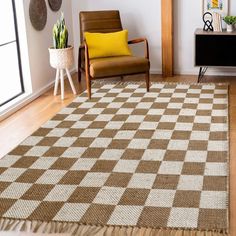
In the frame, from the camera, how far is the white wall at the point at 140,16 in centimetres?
543

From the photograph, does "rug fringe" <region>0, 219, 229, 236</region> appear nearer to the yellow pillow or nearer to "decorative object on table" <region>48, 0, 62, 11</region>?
the yellow pillow

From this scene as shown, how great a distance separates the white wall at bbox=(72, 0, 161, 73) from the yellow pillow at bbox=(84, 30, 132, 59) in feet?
2.14

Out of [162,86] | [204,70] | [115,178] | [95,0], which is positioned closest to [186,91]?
[162,86]

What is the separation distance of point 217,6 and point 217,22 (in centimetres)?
29

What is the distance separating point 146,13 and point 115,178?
119 inches

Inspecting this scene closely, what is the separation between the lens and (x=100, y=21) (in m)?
5.18

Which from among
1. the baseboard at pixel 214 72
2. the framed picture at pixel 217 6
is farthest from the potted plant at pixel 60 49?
the framed picture at pixel 217 6

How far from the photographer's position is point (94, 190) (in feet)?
8.98

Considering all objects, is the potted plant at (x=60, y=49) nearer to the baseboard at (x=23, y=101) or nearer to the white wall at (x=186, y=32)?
the baseboard at (x=23, y=101)

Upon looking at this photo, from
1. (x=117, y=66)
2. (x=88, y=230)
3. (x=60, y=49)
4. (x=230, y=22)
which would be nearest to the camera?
(x=88, y=230)

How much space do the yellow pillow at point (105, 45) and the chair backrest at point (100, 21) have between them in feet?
0.90

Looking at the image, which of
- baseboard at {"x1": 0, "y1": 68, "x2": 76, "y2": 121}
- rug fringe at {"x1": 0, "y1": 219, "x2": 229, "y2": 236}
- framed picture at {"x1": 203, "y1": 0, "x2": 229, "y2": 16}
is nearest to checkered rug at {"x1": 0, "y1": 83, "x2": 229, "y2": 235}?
→ rug fringe at {"x1": 0, "y1": 219, "x2": 229, "y2": 236}

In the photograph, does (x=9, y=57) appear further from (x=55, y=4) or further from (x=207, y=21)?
(x=207, y=21)

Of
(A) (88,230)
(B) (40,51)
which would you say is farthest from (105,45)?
(A) (88,230)
